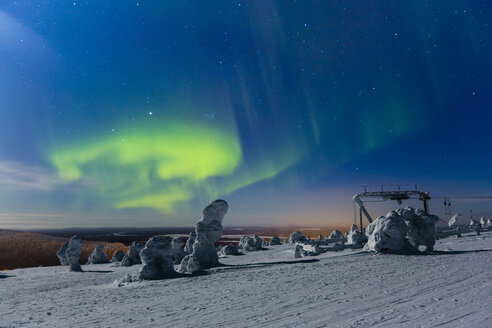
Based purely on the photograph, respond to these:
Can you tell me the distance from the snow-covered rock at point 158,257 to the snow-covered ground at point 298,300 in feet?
4.87

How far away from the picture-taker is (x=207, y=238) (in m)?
24.9

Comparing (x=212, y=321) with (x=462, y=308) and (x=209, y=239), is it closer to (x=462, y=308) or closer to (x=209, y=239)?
(x=462, y=308)

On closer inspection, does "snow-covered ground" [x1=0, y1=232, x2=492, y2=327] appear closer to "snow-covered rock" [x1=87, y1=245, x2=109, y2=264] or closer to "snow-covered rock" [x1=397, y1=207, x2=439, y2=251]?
"snow-covered rock" [x1=397, y1=207, x2=439, y2=251]

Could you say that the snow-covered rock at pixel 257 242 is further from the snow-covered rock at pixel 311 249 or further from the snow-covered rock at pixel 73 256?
the snow-covered rock at pixel 73 256

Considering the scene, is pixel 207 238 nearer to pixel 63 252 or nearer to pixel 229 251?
pixel 229 251

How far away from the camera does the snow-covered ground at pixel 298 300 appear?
28.3 ft

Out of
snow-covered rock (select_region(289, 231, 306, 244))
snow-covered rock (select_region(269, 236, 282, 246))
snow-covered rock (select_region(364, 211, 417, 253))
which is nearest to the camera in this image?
snow-covered rock (select_region(364, 211, 417, 253))

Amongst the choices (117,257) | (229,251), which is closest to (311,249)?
(229,251)

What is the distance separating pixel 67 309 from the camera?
1325 cm

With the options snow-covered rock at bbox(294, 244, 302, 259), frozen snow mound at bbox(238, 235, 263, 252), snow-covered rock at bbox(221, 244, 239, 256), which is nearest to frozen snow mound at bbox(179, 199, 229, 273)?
snow-covered rock at bbox(294, 244, 302, 259)

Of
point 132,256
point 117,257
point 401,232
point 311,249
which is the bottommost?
point 117,257

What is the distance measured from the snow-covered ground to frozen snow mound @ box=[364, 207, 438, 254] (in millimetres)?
3290

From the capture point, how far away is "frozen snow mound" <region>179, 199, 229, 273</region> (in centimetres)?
2312

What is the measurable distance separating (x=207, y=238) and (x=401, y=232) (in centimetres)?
1380
